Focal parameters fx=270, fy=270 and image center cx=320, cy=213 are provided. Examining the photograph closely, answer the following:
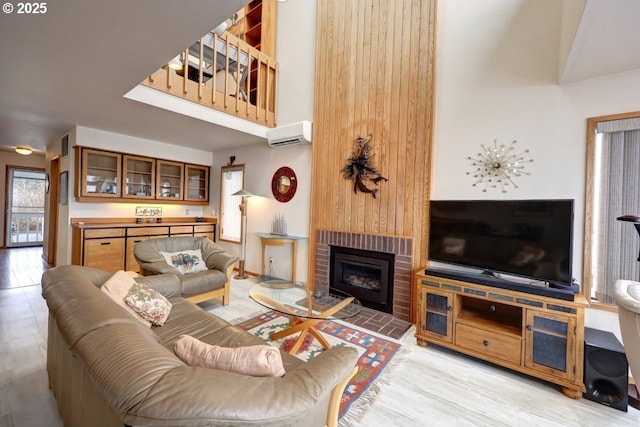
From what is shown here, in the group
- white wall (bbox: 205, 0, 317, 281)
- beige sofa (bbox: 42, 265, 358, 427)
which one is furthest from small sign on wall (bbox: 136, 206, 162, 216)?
beige sofa (bbox: 42, 265, 358, 427)

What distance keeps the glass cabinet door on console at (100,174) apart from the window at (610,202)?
6.21 metres

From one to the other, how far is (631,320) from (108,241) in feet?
18.9

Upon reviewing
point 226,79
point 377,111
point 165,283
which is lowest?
point 165,283

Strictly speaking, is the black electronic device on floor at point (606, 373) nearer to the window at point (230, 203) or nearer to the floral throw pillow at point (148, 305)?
the floral throw pillow at point (148, 305)

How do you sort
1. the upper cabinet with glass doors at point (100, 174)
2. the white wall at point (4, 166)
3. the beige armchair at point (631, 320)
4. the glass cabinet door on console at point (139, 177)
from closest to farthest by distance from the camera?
1. the beige armchair at point (631, 320)
2. the upper cabinet with glass doors at point (100, 174)
3. the glass cabinet door on console at point (139, 177)
4. the white wall at point (4, 166)

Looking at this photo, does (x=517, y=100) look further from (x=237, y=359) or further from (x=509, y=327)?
(x=237, y=359)

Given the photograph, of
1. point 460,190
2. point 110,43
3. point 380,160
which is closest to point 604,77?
point 460,190

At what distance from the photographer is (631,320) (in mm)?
1372

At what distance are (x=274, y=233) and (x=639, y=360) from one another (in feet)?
13.4

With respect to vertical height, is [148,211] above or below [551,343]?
above

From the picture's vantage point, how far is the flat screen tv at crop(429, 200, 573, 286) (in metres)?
2.24

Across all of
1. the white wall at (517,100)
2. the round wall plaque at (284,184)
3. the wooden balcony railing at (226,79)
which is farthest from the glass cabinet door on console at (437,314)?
the wooden balcony railing at (226,79)

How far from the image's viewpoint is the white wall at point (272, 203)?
4.33 meters

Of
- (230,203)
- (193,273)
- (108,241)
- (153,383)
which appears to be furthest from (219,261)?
(153,383)
